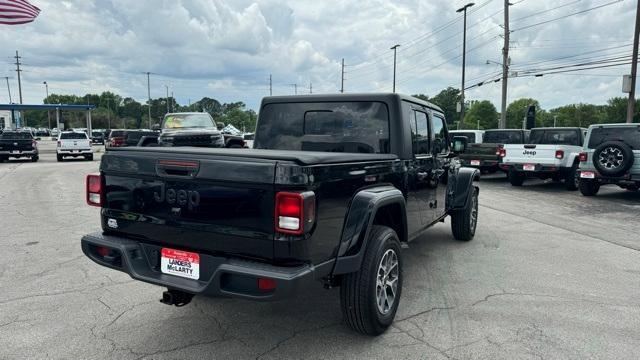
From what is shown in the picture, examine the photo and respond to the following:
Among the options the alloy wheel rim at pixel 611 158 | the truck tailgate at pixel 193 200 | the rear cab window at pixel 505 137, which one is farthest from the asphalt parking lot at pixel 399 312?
the rear cab window at pixel 505 137

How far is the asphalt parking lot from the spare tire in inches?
180

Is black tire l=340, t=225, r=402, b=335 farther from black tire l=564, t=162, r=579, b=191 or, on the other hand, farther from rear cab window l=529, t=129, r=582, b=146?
rear cab window l=529, t=129, r=582, b=146

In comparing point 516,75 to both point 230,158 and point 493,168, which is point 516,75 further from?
point 230,158

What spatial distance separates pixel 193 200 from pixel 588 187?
39.6 ft

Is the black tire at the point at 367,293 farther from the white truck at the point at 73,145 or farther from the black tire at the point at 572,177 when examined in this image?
the white truck at the point at 73,145

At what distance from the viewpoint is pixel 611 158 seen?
10.9 meters

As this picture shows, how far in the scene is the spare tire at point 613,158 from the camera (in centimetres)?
1055

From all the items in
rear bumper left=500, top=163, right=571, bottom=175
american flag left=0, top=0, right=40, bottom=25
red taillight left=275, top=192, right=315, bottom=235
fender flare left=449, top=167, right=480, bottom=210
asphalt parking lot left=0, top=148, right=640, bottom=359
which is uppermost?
american flag left=0, top=0, right=40, bottom=25

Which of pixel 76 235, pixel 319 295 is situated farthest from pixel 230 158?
pixel 76 235

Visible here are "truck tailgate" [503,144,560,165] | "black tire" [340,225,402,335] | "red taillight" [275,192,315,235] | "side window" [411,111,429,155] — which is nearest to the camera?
"red taillight" [275,192,315,235]

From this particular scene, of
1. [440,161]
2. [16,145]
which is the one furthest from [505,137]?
[16,145]

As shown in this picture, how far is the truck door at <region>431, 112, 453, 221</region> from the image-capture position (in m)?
5.27

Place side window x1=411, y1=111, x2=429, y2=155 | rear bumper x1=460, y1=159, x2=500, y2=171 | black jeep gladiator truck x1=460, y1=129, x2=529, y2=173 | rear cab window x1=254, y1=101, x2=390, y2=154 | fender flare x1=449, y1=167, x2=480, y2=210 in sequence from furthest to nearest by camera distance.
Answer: rear bumper x1=460, y1=159, x2=500, y2=171
black jeep gladiator truck x1=460, y1=129, x2=529, y2=173
fender flare x1=449, y1=167, x2=480, y2=210
side window x1=411, y1=111, x2=429, y2=155
rear cab window x1=254, y1=101, x2=390, y2=154

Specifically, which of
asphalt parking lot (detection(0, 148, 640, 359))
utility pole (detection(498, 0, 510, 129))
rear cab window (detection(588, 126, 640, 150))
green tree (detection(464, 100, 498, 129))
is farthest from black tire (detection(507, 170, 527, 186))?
green tree (detection(464, 100, 498, 129))
